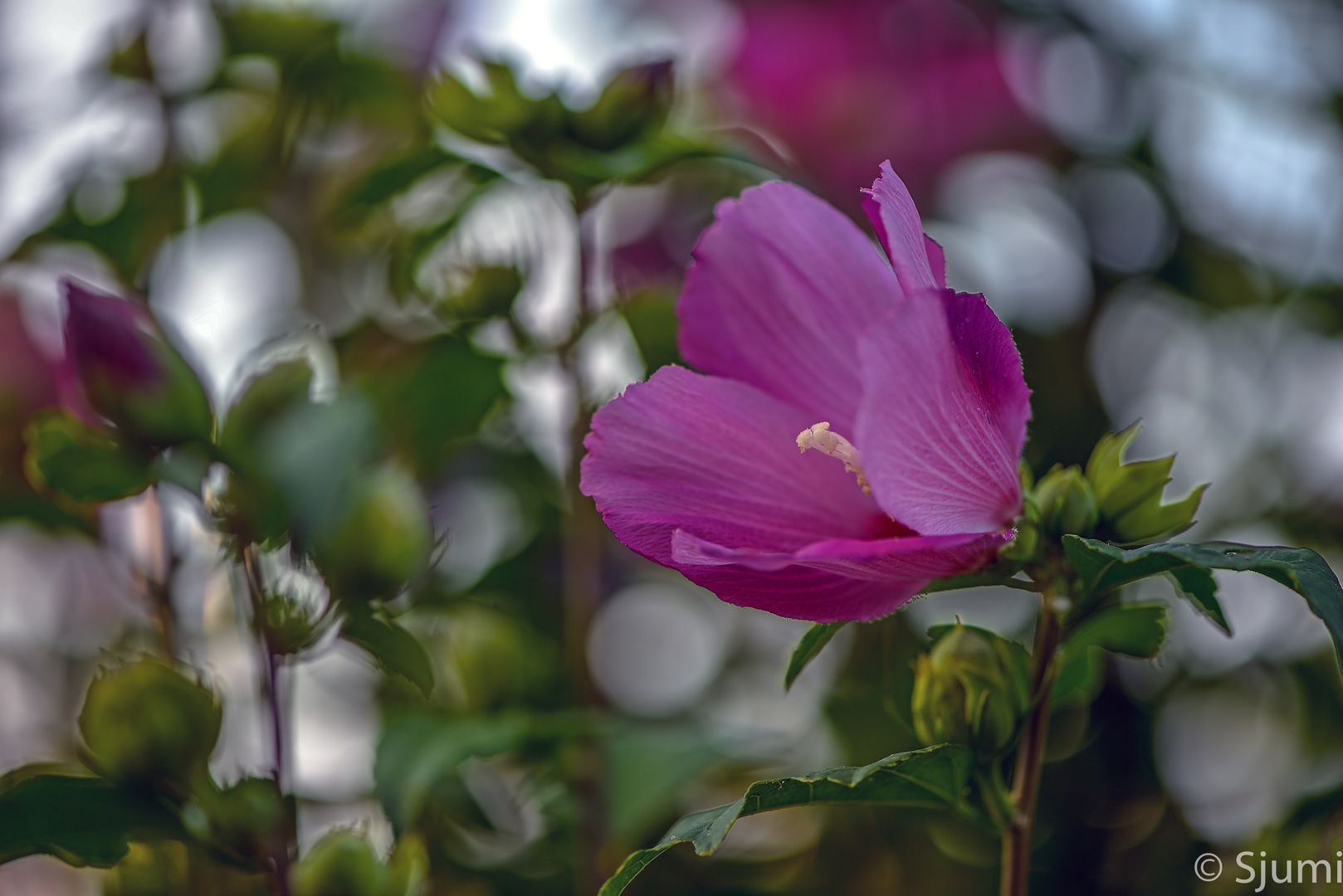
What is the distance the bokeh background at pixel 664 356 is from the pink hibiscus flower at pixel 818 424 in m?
0.19

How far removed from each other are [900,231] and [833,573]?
101 mm

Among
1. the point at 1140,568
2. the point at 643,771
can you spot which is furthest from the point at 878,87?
the point at 1140,568

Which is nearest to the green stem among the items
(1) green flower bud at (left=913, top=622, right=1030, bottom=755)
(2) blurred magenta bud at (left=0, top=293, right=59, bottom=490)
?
(1) green flower bud at (left=913, top=622, right=1030, bottom=755)

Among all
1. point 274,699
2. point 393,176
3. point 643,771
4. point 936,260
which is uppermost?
point 936,260

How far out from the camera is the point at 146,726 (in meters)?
0.46

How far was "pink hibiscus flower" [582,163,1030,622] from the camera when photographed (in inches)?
12.6

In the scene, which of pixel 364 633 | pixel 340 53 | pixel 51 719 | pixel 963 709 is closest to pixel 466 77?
pixel 340 53

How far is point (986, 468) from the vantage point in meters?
0.35

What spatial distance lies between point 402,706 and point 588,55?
48 cm

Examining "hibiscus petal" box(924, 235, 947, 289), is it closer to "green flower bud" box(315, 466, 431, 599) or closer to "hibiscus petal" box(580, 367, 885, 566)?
"hibiscus petal" box(580, 367, 885, 566)

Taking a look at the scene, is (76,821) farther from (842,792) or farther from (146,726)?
(842,792)

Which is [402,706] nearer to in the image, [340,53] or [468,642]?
[468,642]

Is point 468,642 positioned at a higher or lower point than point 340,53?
lower

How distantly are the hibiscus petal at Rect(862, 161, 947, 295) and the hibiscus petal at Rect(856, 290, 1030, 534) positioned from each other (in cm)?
1
